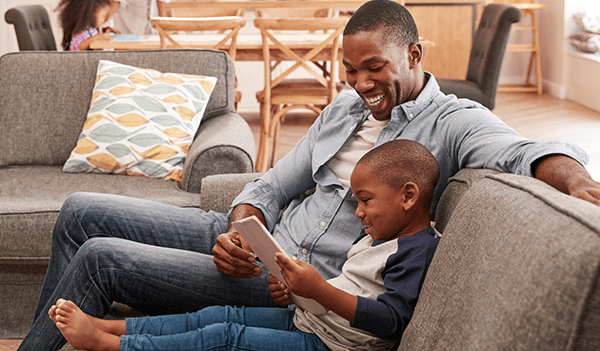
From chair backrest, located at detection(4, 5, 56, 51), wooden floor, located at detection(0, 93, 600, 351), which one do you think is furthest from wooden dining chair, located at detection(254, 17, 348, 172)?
chair backrest, located at detection(4, 5, 56, 51)

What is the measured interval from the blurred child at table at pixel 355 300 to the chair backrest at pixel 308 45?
83.8 inches

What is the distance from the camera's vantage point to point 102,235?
1.33m

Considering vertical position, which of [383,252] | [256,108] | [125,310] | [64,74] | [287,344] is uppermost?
[64,74]

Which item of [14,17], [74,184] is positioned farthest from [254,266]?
[14,17]

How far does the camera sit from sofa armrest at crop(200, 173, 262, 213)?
1.55 metres

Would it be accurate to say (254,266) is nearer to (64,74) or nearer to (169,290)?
(169,290)

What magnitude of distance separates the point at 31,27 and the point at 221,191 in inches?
99.4

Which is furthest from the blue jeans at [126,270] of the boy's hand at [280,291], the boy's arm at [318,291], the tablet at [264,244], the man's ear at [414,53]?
the man's ear at [414,53]

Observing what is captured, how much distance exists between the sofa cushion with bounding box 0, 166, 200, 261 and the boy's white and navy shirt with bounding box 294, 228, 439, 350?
0.87 meters

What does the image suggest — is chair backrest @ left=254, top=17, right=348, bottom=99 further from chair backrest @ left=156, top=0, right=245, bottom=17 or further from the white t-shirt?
the white t-shirt

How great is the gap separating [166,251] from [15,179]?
1043mm

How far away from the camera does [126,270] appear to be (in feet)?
3.80

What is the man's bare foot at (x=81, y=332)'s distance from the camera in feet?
3.43

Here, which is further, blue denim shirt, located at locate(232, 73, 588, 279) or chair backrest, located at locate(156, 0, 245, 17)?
chair backrest, located at locate(156, 0, 245, 17)
